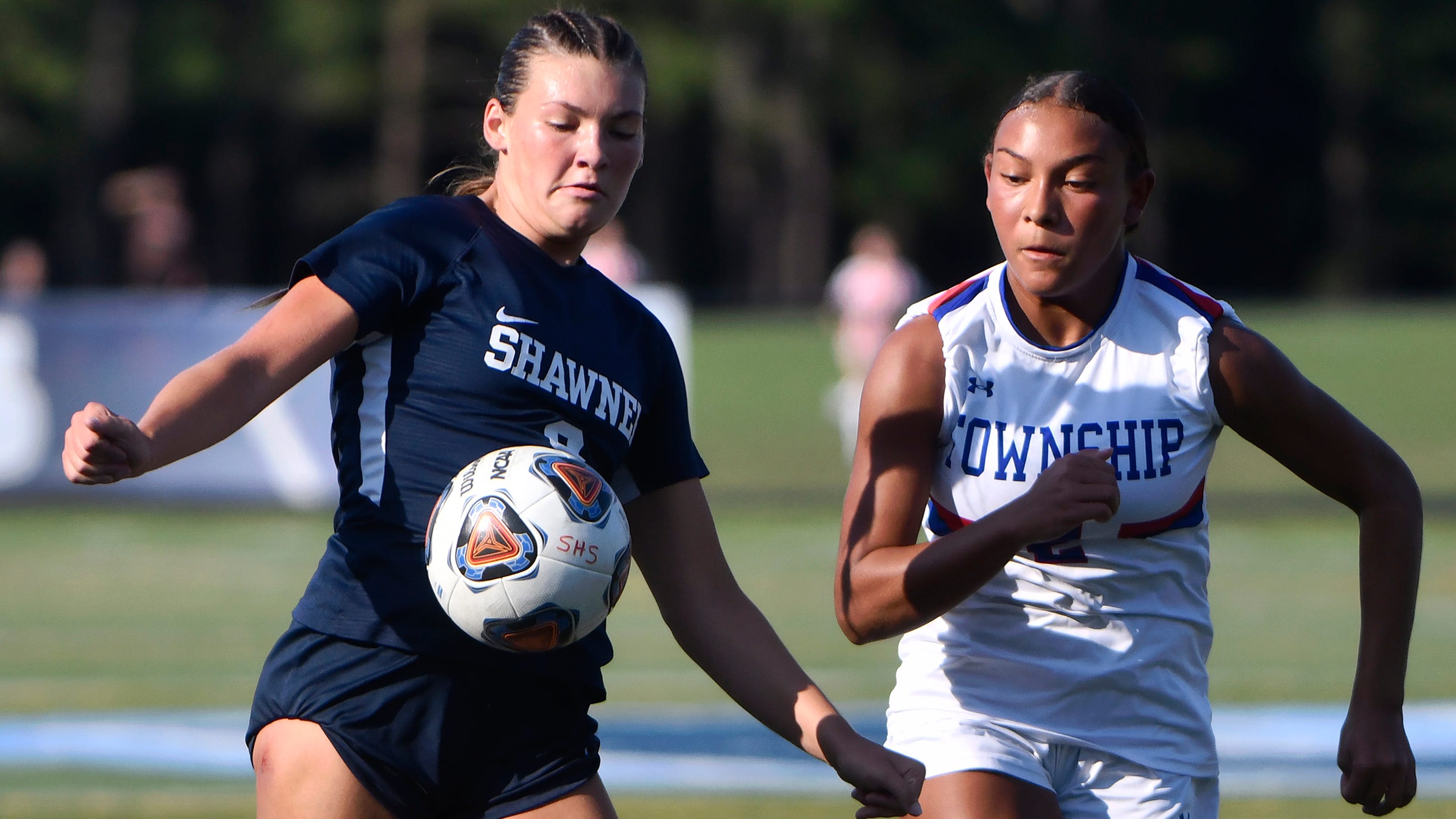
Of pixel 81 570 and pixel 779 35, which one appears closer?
pixel 81 570

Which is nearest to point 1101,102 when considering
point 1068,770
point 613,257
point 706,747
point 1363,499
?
point 1363,499

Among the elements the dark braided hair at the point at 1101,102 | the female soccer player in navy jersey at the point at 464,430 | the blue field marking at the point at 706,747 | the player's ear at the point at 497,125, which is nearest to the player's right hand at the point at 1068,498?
the female soccer player in navy jersey at the point at 464,430

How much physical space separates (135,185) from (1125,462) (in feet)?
70.7

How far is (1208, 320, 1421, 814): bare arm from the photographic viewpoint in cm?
358

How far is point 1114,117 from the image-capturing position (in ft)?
11.5

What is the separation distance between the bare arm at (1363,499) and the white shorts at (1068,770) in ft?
1.18

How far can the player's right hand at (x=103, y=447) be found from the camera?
2.79m

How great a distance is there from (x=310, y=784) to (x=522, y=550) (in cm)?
54

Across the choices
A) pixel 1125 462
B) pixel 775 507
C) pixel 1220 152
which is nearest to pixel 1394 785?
pixel 1125 462

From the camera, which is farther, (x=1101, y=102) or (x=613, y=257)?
(x=613, y=257)

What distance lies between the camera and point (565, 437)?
3.41 m

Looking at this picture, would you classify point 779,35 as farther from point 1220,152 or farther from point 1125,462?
point 1125,462

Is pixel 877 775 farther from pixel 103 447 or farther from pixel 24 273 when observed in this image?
pixel 24 273

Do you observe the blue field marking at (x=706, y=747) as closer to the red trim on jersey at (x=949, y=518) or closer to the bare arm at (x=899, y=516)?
the red trim on jersey at (x=949, y=518)
